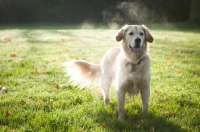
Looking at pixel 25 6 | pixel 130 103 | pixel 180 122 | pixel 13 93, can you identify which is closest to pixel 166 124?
pixel 180 122

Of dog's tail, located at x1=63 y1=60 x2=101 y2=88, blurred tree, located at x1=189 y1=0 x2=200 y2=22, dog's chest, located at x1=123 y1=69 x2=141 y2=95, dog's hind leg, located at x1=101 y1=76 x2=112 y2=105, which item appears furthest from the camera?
blurred tree, located at x1=189 y1=0 x2=200 y2=22

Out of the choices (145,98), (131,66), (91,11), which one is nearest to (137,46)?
(131,66)

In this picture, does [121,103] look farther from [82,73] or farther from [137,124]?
[82,73]

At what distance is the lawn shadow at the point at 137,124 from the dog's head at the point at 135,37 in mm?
974

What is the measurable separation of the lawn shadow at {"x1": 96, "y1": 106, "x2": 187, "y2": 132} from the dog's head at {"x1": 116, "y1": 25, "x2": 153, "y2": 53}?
974mm

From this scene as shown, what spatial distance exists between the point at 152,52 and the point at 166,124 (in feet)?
16.4

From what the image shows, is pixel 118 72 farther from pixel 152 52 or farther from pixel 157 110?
pixel 152 52

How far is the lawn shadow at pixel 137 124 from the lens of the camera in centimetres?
288

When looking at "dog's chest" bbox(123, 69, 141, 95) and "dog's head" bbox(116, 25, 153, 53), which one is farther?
"dog's head" bbox(116, 25, 153, 53)

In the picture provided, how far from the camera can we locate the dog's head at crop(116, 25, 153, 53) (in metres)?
3.29

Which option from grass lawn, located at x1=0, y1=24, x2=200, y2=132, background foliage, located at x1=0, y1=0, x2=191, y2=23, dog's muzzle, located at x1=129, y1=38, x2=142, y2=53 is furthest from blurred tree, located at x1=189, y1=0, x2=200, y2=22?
dog's muzzle, located at x1=129, y1=38, x2=142, y2=53

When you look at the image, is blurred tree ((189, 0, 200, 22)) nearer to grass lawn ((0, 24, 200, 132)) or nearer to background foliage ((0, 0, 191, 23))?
background foliage ((0, 0, 191, 23))

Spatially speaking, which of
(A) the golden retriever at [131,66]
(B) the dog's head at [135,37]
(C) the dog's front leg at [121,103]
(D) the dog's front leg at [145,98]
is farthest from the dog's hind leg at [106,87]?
(B) the dog's head at [135,37]

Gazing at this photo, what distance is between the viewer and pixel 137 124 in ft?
9.89
